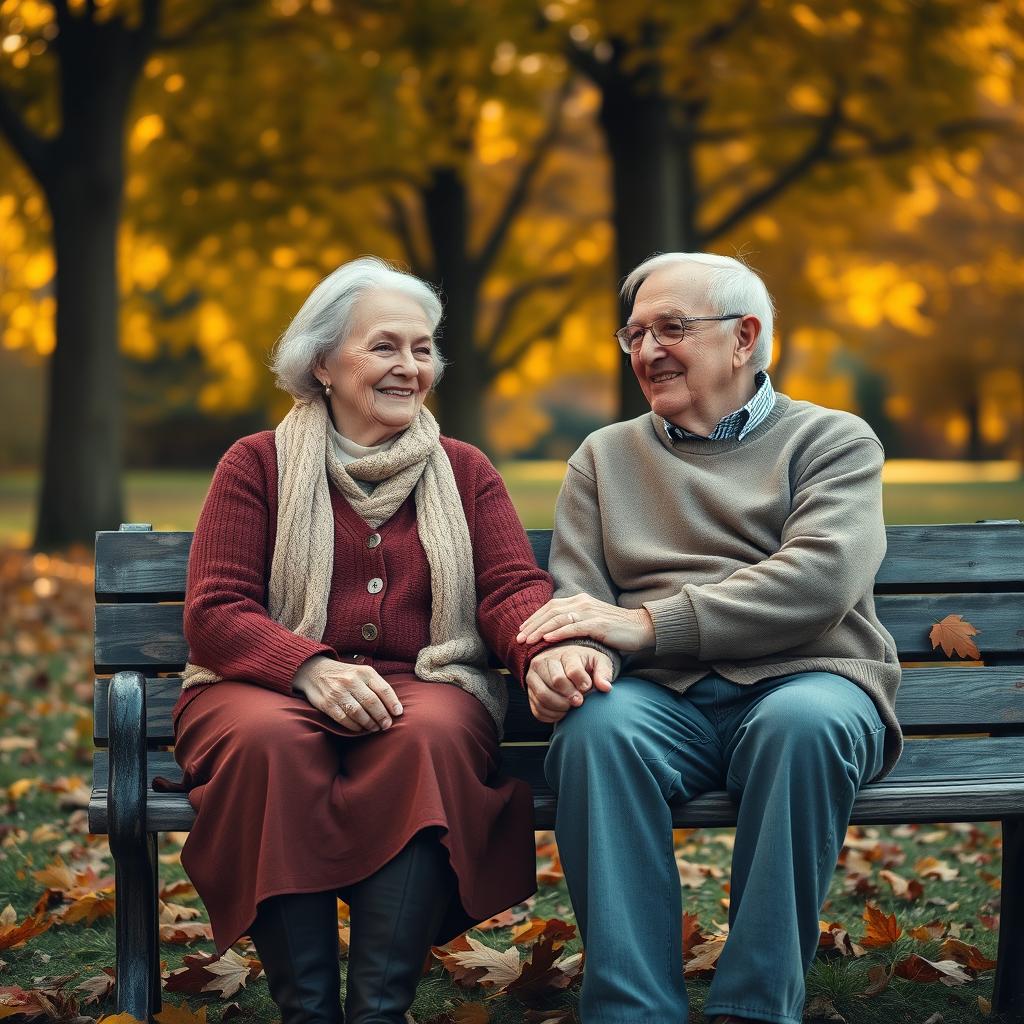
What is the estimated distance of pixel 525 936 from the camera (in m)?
3.98

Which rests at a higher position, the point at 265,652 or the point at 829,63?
the point at 829,63

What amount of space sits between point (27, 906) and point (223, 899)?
Answer: 1.48 metres

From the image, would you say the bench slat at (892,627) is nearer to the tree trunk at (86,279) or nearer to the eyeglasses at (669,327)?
the eyeglasses at (669,327)

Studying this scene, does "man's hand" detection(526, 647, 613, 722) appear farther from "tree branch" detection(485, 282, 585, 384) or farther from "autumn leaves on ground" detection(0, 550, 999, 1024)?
"tree branch" detection(485, 282, 585, 384)

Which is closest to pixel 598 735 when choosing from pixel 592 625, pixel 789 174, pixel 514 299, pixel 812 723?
pixel 592 625

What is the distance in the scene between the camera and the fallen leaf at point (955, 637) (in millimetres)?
3646

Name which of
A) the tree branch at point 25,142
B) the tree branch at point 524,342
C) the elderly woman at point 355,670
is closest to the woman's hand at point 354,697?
the elderly woman at point 355,670

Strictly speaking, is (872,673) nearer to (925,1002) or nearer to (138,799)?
(925,1002)

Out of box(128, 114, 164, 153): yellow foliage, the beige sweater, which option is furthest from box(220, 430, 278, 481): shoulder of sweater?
box(128, 114, 164, 153): yellow foliage

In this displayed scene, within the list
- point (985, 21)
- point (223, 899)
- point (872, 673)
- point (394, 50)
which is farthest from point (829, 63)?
point (223, 899)

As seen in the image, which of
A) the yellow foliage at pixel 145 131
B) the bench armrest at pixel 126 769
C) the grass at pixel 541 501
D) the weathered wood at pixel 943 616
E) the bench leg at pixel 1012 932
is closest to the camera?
the bench armrest at pixel 126 769

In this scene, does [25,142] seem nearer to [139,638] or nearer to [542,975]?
[139,638]

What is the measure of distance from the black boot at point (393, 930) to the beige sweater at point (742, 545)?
680mm

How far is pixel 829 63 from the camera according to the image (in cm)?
1174
